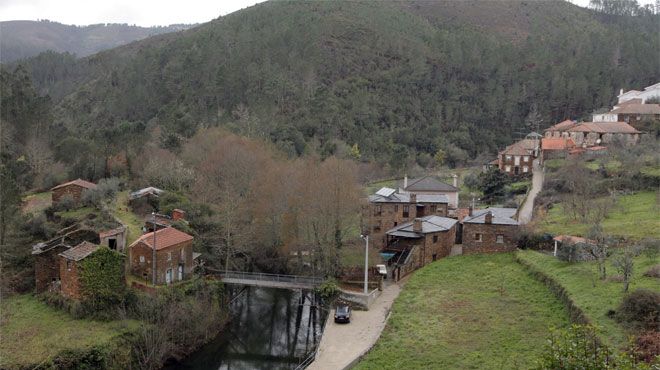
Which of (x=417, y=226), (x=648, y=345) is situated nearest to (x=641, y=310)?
(x=648, y=345)

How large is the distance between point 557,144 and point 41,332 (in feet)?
184

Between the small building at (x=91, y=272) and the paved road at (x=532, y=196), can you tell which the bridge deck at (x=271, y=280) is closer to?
the small building at (x=91, y=272)

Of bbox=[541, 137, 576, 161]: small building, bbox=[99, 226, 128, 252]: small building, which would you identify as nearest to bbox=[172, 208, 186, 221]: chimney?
bbox=[99, 226, 128, 252]: small building

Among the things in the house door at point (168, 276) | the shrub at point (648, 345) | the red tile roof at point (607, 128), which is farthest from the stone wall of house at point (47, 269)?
the red tile roof at point (607, 128)

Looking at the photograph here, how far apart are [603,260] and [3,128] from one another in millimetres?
52045

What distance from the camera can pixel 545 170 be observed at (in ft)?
201

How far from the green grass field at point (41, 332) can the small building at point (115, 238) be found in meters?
5.47

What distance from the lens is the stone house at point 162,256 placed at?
112 ft

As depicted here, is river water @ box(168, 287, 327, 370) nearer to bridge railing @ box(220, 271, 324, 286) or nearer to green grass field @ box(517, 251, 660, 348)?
bridge railing @ box(220, 271, 324, 286)

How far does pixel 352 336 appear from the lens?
30828 millimetres

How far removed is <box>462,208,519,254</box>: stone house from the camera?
4050cm

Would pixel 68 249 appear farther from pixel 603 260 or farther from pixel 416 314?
pixel 603 260

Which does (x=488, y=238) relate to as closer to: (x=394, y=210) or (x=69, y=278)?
(x=394, y=210)

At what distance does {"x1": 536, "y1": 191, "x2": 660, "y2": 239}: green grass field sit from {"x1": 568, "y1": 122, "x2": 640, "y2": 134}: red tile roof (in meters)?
21.1
